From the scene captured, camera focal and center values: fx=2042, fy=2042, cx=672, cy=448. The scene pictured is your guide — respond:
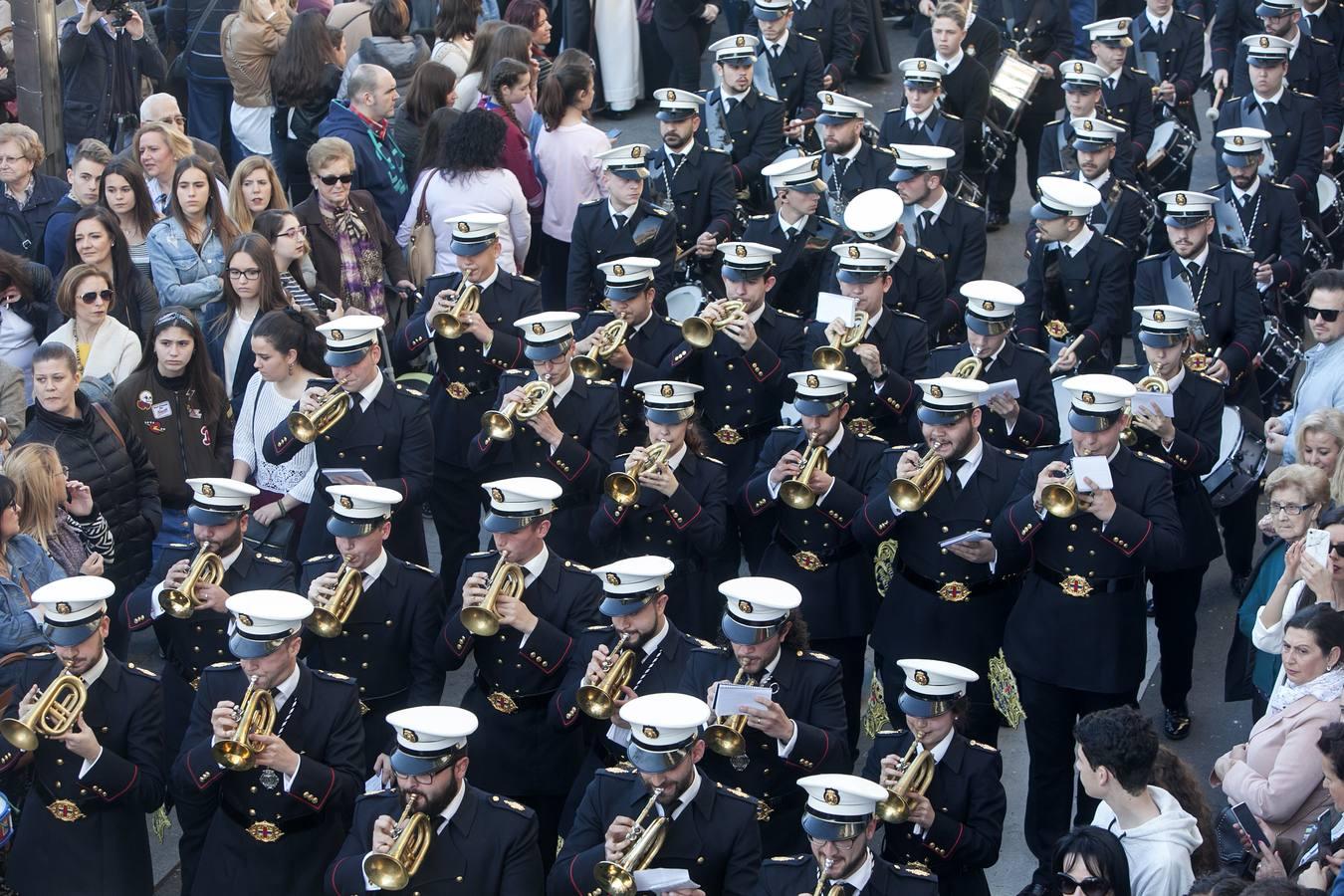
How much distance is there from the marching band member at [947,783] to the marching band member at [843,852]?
0.49m

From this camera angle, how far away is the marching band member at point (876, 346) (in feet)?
33.1

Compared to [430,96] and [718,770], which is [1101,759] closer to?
[718,770]

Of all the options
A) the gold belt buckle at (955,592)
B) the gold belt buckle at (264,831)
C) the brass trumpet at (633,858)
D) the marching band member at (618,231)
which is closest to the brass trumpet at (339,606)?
the gold belt buckle at (264,831)

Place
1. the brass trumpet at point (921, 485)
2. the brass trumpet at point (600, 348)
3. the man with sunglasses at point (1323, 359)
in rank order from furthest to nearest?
the brass trumpet at point (600, 348) < the man with sunglasses at point (1323, 359) < the brass trumpet at point (921, 485)

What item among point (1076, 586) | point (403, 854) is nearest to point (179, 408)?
point (403, 854)

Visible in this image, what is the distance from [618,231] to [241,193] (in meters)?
2.08

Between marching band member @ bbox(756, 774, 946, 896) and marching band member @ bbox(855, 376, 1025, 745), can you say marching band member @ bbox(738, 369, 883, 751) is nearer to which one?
marching band member @ bbox(855, 376, 1025, 745)

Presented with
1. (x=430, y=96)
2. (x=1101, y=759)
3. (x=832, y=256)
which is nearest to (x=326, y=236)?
(x=430, y=96)

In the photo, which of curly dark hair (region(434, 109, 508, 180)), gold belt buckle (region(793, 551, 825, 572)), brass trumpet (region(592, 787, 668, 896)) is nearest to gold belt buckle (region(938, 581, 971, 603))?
gold belt buckle (region(793, 551, 825, 572))

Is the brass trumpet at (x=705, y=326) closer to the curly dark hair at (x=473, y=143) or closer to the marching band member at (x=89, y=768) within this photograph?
the curly dark hair at (x=473, y=143)

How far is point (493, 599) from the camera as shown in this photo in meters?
7.91

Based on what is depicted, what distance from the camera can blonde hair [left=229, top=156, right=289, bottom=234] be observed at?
11.1 meters

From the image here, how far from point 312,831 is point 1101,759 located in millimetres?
2994

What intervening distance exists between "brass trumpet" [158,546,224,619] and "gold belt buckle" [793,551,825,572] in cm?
253
